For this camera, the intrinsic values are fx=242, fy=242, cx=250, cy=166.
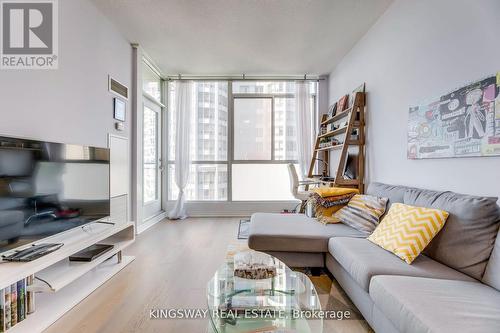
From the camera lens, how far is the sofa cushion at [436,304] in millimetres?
932

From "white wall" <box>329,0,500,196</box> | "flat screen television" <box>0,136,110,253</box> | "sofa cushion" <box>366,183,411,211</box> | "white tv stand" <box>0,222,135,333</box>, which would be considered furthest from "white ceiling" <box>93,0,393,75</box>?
"white tv stand" <box>0,222,135,333</box>

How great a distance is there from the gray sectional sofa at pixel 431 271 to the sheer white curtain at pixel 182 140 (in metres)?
2.84

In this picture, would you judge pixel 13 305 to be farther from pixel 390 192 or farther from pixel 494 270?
pixel 390 192

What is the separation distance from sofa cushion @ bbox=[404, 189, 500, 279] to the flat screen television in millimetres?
2658

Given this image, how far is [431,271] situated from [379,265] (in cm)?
28

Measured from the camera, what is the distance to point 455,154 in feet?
5.76

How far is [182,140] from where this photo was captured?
4559 millimetres

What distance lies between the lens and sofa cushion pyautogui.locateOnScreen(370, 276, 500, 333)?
0.93 m

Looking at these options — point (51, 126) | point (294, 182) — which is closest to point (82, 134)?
point (51, 126)

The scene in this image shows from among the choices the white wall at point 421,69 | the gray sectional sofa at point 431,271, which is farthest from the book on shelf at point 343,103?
the gray sectional sofa at point 431,271

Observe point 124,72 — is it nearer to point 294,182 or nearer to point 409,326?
point 294,182

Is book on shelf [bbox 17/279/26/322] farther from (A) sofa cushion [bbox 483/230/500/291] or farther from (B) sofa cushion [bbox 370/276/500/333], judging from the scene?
(A) sofa cushion [bbox 483/230/500/291]

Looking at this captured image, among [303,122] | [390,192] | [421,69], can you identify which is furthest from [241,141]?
[421,69]

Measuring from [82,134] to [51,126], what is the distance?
1.30ft
